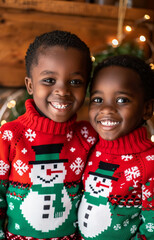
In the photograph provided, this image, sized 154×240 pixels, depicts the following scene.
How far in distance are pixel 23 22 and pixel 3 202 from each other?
4.51 feet

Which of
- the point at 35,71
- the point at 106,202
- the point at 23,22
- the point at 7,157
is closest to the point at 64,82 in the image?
the point at 35,71

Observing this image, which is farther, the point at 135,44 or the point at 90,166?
the point at 135,44

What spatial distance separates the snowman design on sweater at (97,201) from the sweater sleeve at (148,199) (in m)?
0.11

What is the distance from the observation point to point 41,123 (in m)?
0.97

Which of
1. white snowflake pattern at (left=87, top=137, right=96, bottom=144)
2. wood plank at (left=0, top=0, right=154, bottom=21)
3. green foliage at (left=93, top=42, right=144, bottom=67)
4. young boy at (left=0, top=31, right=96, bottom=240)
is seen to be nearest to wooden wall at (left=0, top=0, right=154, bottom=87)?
wood plank at (left=0, top=0, right=154, bottom=21)

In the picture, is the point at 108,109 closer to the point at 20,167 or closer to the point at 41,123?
the point at 41,123

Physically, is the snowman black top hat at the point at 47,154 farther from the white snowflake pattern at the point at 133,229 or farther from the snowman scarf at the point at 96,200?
the white snowflake pattern at the point at 133,229

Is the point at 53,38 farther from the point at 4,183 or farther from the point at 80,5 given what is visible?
the point at 80,5

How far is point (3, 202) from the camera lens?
39.1 inches

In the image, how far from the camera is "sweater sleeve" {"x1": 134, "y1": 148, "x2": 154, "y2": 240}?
3.13 feet

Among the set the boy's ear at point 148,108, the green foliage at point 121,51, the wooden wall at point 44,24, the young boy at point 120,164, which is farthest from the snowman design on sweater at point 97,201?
the wooden wall at point 44,24

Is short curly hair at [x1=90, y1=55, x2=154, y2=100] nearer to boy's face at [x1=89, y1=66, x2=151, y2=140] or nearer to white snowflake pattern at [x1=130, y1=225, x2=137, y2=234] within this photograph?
boy's face at [x1=89, y1=66, x2=151, y2=140]

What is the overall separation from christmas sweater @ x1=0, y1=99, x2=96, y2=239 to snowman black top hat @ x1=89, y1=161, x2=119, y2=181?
8 centimetres

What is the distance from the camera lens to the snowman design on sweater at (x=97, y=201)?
975 mm
